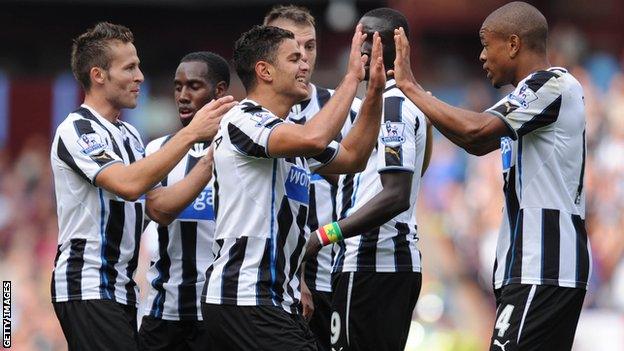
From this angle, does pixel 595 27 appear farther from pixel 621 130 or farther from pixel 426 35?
pixel 621 130

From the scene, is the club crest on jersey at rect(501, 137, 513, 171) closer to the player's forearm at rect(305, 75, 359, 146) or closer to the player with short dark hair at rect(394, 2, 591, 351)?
the player with short dark hair at rect(394, 2, 591, 351)

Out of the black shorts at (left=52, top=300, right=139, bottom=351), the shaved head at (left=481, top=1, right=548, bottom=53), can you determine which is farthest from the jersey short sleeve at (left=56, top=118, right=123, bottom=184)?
the shaved head at (left=481, top=1, right=548, bottom=53)

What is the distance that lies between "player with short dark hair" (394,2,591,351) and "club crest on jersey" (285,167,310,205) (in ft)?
2.43

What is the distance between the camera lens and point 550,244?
676 cm

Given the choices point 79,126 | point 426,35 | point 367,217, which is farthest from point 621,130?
point 79,126

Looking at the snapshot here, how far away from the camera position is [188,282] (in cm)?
804

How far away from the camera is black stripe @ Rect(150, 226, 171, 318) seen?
26.6 ft

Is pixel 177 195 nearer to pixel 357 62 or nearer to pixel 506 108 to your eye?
pixel 357 62

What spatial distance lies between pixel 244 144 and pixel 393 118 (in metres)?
1.35

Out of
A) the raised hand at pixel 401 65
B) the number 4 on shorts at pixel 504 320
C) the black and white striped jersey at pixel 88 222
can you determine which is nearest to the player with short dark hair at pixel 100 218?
the black and white striped jersey at pixel 88 222

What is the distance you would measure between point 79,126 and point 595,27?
13.2 meters

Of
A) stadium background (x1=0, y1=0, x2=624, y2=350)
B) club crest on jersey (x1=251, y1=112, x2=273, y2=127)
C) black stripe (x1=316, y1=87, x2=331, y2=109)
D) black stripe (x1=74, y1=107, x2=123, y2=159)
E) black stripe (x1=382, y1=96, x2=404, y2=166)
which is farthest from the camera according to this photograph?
stadium background (x1=0, y1=0, x2=624, y2=350)

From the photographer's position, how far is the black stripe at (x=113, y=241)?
720cm
